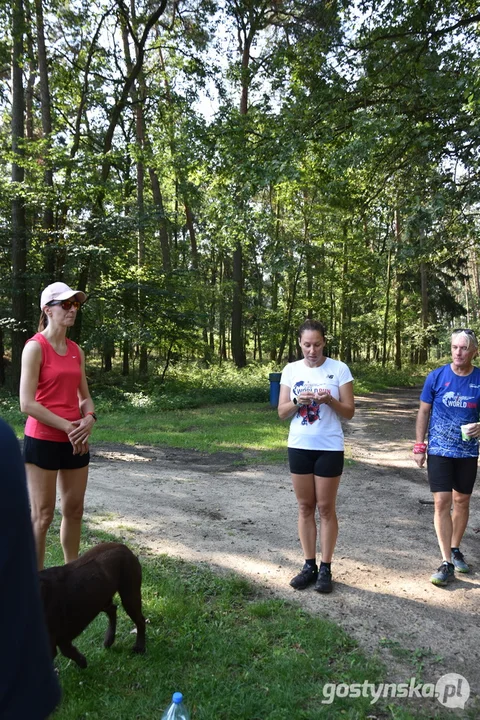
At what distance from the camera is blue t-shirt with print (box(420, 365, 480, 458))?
4.15m

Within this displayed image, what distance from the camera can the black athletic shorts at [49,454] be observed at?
328 cm

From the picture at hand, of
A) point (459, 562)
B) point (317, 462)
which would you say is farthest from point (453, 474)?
point (317, 462)

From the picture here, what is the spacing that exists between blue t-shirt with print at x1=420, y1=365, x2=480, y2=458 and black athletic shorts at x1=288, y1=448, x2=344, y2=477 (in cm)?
92

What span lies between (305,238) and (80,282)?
1053cm

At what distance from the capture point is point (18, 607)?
3.30ft

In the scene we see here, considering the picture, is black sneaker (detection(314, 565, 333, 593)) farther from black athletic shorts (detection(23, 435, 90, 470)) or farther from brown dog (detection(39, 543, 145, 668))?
black athletic shorts (detection(23, 435, 90, 470))

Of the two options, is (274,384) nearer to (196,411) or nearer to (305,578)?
(196,411)

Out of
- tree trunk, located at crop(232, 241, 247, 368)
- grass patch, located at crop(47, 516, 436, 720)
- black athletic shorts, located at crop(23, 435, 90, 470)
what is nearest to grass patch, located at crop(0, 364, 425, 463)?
tree trunk, located at crop(232, 241, 247, 368)

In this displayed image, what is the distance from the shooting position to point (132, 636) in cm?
330

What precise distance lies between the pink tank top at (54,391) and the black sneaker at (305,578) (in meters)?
2.13

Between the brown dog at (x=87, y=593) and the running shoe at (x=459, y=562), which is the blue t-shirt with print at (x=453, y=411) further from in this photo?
the brown dog at (x=87, y=593)

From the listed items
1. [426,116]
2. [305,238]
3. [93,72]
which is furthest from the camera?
[305,238]

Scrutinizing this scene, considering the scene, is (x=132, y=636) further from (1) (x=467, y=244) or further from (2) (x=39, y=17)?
(2) (x=39, y=17)

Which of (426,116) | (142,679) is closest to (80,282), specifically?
(426,116)
